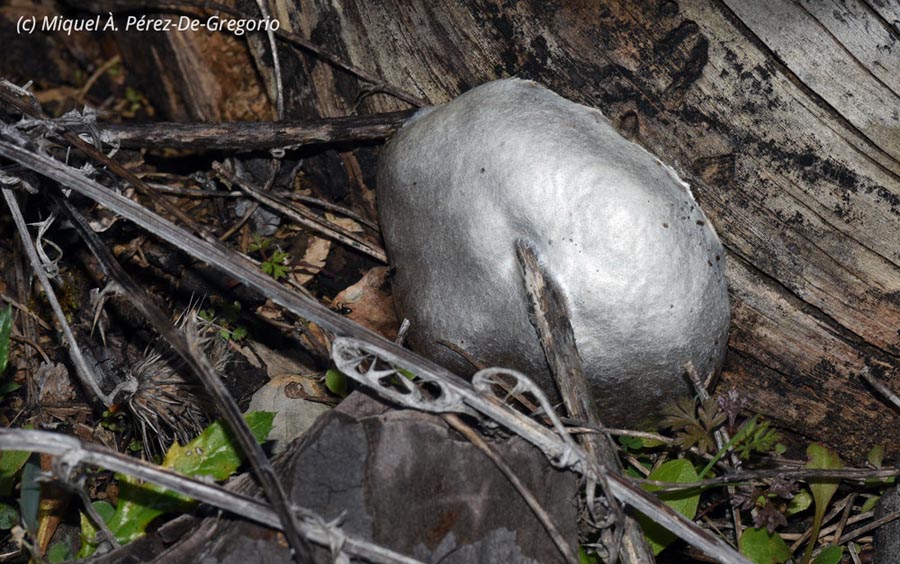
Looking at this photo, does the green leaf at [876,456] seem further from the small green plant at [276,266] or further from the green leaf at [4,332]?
the green leaf at [4,332]

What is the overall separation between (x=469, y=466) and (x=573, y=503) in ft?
0.85

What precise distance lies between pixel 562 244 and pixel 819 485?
3.37 feet

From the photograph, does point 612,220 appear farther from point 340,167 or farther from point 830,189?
point 340,167

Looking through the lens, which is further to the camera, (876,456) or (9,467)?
(876,456)

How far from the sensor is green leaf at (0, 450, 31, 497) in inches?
87.0

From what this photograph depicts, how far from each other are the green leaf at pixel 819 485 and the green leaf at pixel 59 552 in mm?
1986

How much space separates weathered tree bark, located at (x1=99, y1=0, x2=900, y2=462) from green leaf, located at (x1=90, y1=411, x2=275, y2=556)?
3.99 feet

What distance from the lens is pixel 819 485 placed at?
2318mm

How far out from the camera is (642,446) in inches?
93.6

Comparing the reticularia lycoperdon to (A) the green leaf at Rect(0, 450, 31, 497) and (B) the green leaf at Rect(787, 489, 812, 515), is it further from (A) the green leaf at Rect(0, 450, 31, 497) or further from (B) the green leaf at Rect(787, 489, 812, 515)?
(A) the green leaf at Rect(0, 450, 31, 497)

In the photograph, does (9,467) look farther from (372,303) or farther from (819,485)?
(819,485)

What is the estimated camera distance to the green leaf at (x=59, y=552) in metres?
2.17

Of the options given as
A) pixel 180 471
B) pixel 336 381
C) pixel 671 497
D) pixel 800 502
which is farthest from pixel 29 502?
pixel 800 502

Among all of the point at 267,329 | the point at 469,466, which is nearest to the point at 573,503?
the point at 469,466
